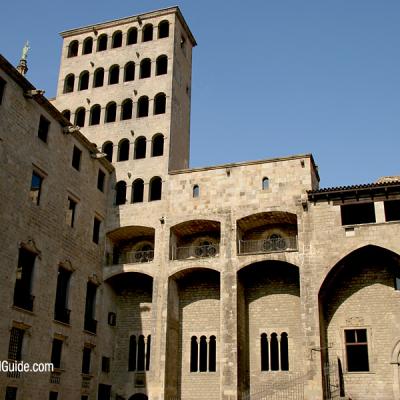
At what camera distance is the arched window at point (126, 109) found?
34469mm

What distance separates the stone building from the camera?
81.7 feet

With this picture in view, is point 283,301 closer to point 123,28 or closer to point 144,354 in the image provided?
point 144,354

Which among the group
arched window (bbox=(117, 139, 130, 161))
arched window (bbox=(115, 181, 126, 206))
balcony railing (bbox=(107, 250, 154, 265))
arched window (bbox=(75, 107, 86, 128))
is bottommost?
balcony railing (bbox=(107, 250, 154, 265))

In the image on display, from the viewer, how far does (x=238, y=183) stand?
98.1ft

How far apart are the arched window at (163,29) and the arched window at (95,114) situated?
606 cm

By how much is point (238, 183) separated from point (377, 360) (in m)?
10.9

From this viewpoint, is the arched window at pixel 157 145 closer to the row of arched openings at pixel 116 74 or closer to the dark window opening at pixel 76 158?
the row of arched openings at pixel 116 74

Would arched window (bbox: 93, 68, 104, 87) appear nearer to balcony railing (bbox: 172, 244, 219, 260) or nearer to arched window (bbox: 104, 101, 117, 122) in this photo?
arched window (bbox: 104, 101, 117, 122)

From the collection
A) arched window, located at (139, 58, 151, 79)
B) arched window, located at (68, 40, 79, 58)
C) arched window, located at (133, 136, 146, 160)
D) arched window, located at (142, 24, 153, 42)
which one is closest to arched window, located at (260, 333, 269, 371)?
arched window, located at (133, 136, 146, 160)

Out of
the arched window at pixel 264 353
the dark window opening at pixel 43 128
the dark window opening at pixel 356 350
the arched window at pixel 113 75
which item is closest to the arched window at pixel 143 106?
the arched window at pixel 113 75

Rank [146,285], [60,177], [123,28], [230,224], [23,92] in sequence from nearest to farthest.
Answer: [23,92]
[60,177]
[230,224]
[146,285]
[123,28]

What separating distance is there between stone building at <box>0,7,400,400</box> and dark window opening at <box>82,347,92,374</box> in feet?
0.36

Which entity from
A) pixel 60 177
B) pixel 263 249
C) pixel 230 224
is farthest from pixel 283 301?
pixel 60 177

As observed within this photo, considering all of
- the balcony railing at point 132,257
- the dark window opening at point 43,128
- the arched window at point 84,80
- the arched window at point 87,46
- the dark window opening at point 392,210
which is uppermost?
the arched window at point 87,46
